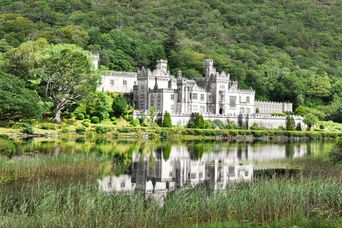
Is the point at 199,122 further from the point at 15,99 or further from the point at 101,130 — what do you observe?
the point at 15,99

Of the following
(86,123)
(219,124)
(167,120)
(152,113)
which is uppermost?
(152,113)

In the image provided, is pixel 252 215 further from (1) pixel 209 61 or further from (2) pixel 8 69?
(1) pixel 209 61

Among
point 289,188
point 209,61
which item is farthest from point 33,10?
point 289,188

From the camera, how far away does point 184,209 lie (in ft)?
53.1

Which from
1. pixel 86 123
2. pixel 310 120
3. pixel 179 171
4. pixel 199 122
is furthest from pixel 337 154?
pixel 310 120

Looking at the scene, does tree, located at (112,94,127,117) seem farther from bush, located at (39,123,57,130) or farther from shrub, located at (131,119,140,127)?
bush, located at (39,123,57,130)

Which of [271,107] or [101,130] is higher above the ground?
[271,107]

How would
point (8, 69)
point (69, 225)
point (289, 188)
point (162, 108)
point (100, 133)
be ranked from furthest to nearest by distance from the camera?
point (162, 108) → point (8, 69) → point (100, 133) → point (289, 188) → point (69, 225)

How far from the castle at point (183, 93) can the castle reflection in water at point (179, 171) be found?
108 ft

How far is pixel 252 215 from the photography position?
16.2m

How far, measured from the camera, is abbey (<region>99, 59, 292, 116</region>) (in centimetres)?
7719

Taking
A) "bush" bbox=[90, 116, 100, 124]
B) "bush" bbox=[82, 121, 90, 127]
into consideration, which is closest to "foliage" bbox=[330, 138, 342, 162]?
"bush" bbox=[82, 121, 90, 127]

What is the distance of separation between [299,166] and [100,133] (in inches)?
1281

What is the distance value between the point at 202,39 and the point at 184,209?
14758 centimetres
